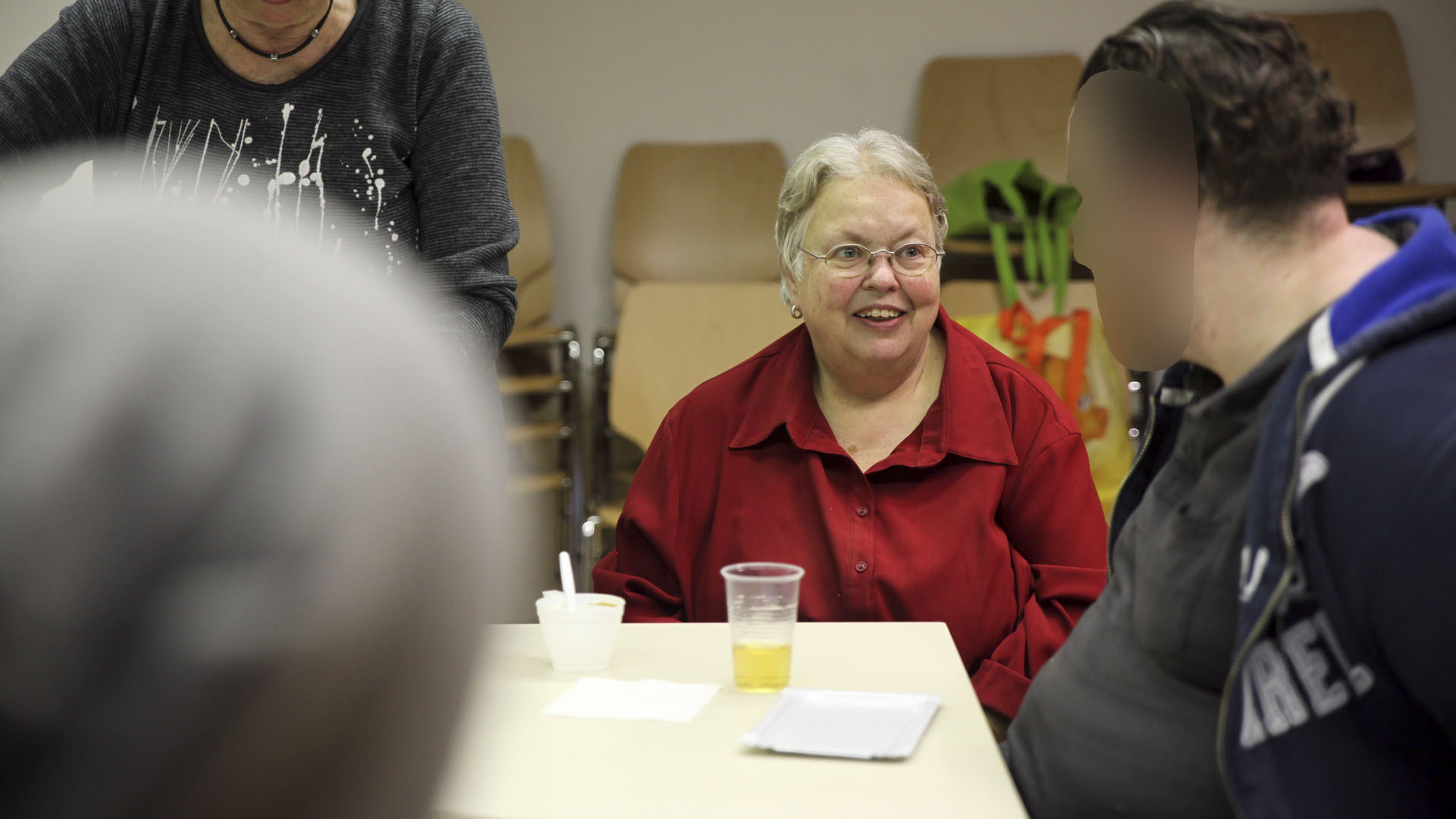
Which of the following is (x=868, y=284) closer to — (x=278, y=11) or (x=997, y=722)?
(x=997, y=722)

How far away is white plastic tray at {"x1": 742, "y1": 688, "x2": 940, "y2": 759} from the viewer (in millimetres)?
1185

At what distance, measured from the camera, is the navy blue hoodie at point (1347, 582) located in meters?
0.84

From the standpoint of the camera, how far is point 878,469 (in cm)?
192

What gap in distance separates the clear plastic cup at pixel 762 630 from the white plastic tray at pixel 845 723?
4 centimetres

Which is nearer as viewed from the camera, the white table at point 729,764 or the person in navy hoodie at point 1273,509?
the person in navy hoodie at point 1273,509

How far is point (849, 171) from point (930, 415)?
1.57 feet

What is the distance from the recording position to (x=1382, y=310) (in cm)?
94

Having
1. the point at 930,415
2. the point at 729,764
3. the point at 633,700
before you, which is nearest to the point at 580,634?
the point at 633,700

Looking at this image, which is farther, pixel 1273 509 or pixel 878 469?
pixel 878 469

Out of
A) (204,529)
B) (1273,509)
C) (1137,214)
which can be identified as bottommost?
(1273,509)

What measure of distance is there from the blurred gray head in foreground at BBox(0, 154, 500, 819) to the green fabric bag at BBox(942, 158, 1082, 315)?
3.92 metres

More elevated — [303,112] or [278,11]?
[278,11]

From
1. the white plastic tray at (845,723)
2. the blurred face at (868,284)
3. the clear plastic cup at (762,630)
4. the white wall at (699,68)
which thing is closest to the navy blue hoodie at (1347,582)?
the white plastic tray at (845,723)

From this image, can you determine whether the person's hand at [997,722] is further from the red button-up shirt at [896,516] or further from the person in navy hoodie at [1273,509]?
the person in navy hoodie at [1273,509]
